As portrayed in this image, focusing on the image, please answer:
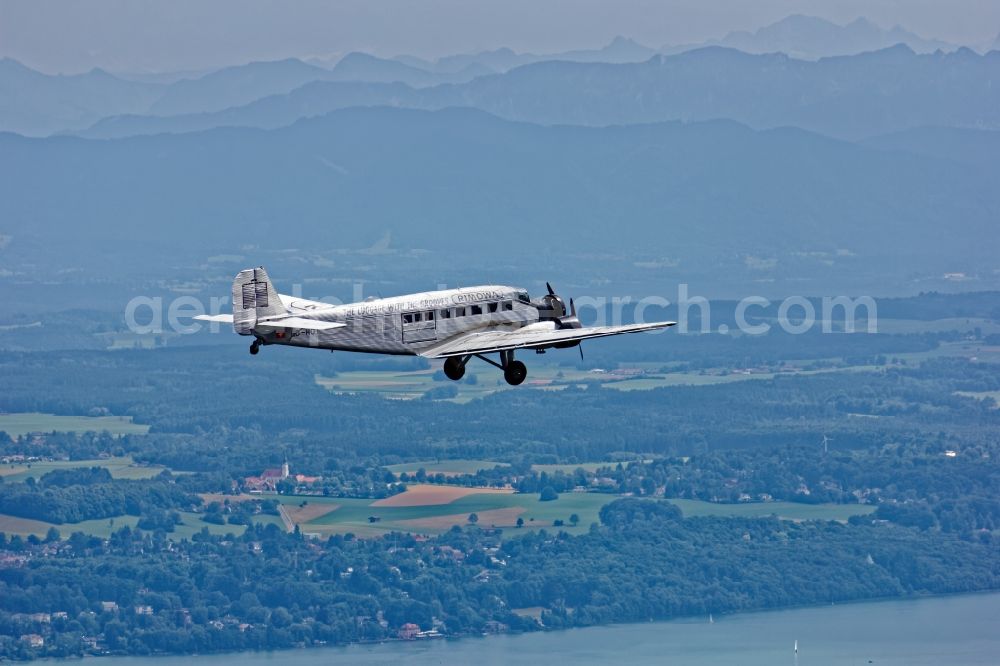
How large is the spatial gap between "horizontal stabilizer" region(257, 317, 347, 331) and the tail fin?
503 millimetres

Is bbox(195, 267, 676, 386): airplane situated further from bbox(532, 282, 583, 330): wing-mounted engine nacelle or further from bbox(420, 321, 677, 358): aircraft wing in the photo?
bbox(532, 282, 583, 330): wing-mounted engine nacelle

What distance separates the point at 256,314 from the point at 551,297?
14757 millimetres

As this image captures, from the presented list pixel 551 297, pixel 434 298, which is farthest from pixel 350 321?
pixel 551 297

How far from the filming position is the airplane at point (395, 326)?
95062mm

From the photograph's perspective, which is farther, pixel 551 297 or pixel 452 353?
pixel 551 297

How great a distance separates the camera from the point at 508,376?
100500mm

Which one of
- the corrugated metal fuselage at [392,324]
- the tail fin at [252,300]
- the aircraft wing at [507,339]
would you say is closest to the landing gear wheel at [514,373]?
the aircraft wing at [507,339]

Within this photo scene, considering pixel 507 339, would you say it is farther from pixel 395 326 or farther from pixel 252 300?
pixel 252 300

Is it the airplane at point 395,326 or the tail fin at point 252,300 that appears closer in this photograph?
the airplane at point 395,326

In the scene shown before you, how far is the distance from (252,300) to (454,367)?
10.3 m

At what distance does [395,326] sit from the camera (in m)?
95.5

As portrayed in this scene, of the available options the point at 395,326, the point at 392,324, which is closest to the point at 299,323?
the point at 392,324

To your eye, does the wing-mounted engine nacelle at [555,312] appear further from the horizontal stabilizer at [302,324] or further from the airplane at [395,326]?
the horizontal stabilizer at [302,324]

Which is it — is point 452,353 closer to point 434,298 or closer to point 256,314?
point 434,298
